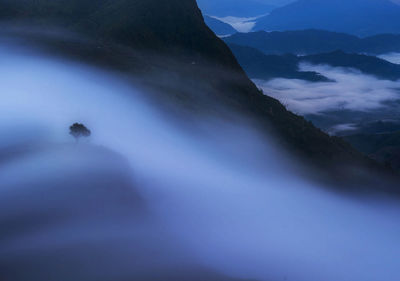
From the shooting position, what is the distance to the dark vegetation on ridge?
32125 millimetres

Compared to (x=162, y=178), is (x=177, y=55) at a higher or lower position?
higher

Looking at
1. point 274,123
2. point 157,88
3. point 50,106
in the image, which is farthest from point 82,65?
point 274,123

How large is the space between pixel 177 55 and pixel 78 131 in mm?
25353

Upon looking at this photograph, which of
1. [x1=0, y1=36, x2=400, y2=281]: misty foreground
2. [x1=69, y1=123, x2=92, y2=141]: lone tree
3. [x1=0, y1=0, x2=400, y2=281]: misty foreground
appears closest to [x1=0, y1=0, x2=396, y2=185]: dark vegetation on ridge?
[x1=0, y1=0, x2=400, y2=281]: misty foreground

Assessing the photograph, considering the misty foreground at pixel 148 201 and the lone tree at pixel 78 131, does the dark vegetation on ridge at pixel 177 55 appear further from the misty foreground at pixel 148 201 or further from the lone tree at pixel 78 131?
the lone tree at pixel 78 131

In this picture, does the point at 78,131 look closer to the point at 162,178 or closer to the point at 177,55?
the point at 162,178

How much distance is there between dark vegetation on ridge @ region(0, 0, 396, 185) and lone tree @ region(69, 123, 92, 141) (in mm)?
10050

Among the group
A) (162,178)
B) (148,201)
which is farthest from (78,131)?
(148,201)

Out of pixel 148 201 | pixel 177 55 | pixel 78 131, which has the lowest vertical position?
pixel 148 201

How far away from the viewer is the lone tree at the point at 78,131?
20.1m

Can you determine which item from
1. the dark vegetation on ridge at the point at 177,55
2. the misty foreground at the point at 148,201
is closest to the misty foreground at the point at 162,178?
the misty foreground at the point at 148,201

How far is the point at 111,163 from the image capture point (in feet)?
60.7

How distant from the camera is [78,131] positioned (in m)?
20.2

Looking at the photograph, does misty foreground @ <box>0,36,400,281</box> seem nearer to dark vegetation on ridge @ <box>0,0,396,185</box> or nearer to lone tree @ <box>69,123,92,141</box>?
lone tree @ <box>69,123,92,141</box>
